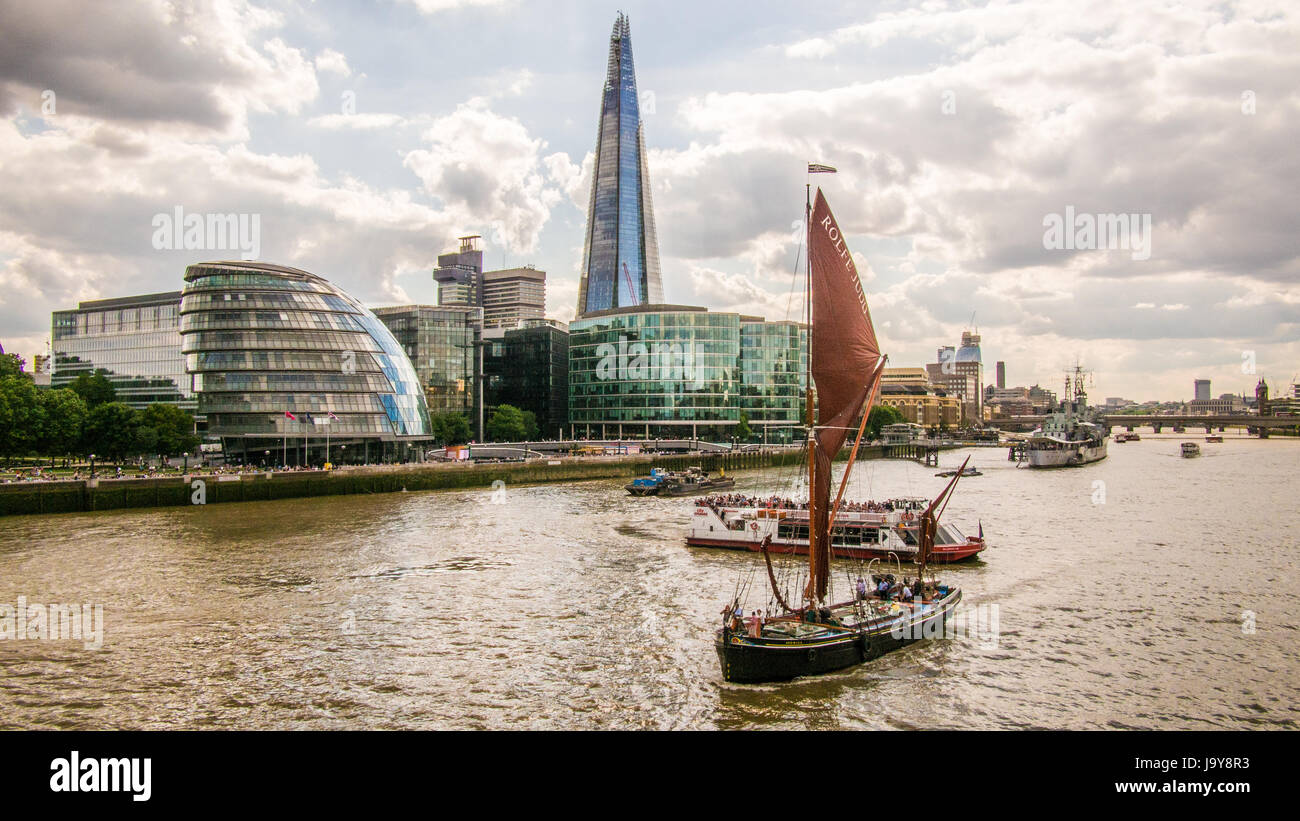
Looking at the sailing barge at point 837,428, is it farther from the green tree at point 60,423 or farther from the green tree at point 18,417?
the green tree at point 60,423

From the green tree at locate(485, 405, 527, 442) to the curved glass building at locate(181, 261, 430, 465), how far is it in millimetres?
47198

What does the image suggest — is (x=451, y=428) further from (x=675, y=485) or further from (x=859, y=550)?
(x=859, y=550)

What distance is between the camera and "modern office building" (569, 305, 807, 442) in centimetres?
15612

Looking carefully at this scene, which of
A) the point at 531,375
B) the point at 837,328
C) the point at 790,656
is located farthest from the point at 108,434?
the point at 531,375

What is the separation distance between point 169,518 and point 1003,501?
6724cm

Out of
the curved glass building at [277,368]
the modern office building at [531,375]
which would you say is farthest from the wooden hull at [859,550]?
the modern office building at [531,375]

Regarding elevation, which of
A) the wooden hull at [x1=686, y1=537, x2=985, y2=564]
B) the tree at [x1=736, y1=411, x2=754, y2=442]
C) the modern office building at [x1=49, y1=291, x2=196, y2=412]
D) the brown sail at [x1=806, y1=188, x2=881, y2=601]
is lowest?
the wooden hull at [x1=686, y1=537, x2=985, y2=564]

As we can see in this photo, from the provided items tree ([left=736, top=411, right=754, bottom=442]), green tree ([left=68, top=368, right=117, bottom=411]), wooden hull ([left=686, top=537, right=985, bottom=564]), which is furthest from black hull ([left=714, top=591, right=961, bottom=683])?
tree ([left=736, top=411, right=754, bottom=442])

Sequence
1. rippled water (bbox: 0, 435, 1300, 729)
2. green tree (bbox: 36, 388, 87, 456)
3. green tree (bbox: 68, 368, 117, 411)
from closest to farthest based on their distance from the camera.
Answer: rippled water (bbox: 0, 435, 1300, 729) → green tree (bbox: 36, 388, 87, 456) → green tree (bbox: 68, 368, 117, 411)

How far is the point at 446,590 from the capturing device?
33719mm

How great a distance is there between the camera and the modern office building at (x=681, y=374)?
15612 centimetres

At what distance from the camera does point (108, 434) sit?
7894 cm

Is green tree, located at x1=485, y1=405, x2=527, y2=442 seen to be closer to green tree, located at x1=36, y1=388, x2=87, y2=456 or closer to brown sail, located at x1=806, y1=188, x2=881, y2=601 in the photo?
green tree, located at x1=36, y1=388, x2=87, y2=456
